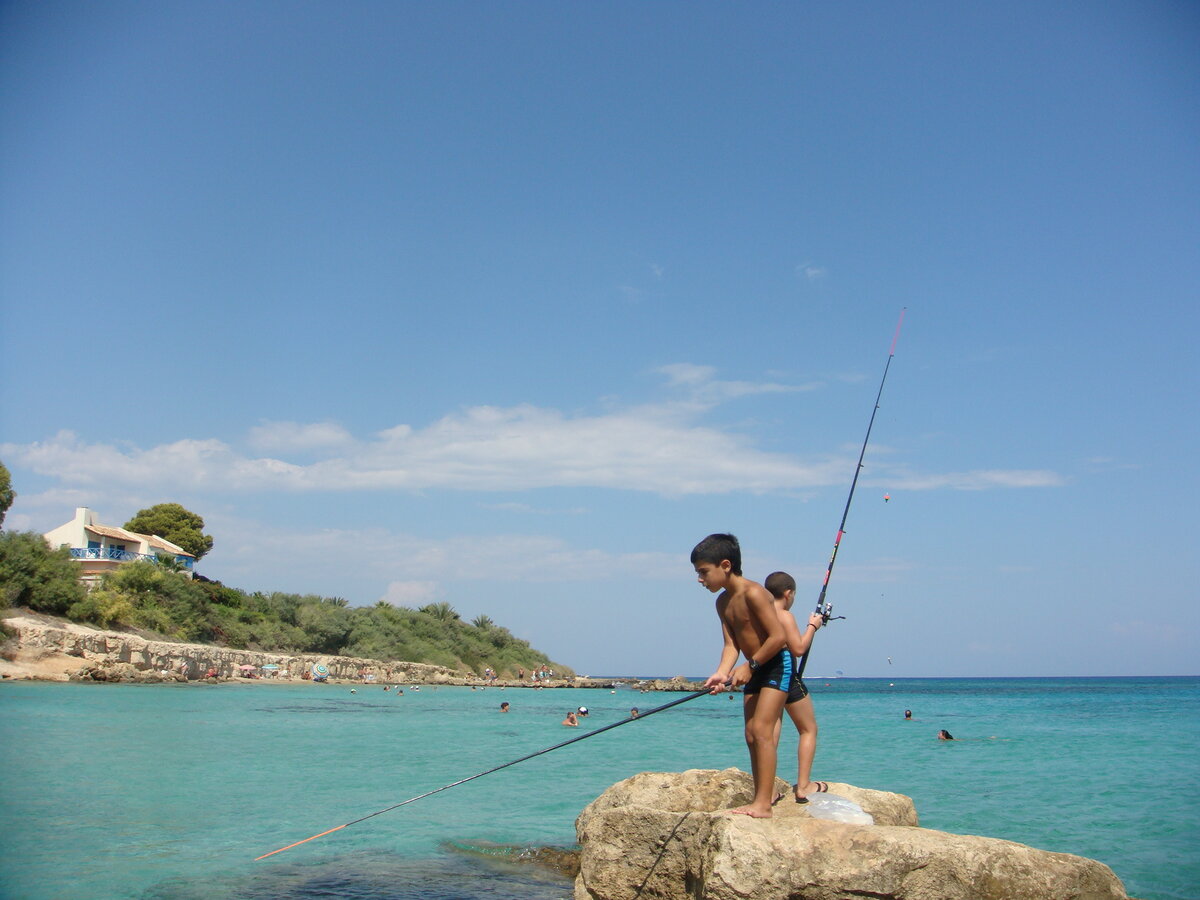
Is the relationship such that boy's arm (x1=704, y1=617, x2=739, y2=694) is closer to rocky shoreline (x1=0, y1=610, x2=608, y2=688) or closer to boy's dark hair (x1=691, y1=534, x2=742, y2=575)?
boy's dark hair (x1=691, y1=534, x2=742, y2=575)

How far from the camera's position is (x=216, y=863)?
299 inches

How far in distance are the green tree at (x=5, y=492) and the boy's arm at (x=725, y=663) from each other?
152ft

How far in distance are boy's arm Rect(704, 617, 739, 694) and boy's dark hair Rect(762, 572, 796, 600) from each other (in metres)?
0.79

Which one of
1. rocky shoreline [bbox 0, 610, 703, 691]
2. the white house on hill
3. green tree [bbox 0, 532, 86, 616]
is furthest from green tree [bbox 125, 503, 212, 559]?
green tree [bbox 0, 532, 86, 616]

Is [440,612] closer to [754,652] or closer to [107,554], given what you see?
[107,554]

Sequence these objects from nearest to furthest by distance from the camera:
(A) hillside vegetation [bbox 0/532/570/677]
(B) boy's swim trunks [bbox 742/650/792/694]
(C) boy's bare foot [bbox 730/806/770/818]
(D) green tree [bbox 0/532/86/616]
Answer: (C) boy's bare foot [bbox 730/806/770/818], (B) boy's swim trunks [bbox 742/650/792/694], (D) green tree [bbox 0/532/86/616], (A) hillside vegetation [bbox 0/532/570/677]

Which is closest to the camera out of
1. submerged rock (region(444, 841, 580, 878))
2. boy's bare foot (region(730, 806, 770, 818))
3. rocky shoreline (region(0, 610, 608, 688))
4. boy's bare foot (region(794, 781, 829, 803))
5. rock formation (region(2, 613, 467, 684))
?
boy's bare foot (region(730, 806, 770, 818))

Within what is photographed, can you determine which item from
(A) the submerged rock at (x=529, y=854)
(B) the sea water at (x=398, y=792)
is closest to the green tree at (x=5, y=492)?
(B) the sea water at (x=398, y=792)

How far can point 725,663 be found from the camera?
5160 mm

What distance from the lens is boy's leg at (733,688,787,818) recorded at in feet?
16.0

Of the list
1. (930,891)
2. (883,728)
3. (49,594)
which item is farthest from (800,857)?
(49,594)

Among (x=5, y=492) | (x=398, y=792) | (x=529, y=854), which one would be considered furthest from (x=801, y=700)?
(x=5, y=492)

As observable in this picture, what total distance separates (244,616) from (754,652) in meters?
55.9

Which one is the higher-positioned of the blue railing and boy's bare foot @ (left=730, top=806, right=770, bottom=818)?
the blue railing
